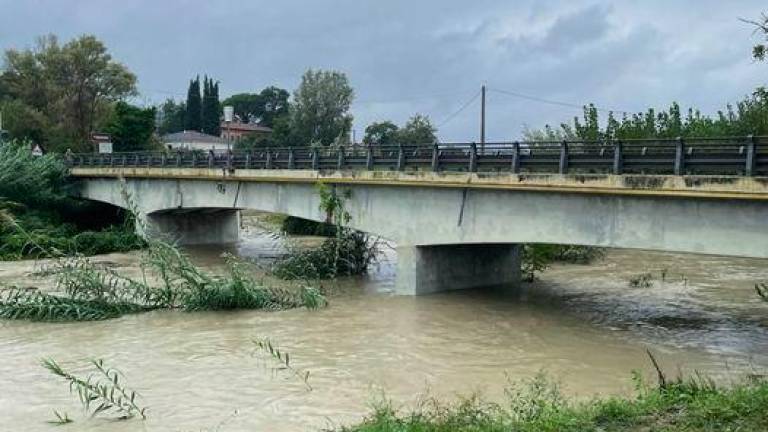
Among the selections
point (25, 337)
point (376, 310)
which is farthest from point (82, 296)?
point (376, 310)

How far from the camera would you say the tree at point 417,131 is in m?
83.1

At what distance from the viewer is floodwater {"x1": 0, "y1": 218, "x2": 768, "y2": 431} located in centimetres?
1265

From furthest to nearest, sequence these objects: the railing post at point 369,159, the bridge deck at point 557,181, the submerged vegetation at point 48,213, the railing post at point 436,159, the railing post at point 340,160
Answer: the submerged vegetation at point 48,213
the railing post at point 340,160
the railing post at point 369,159
the railing post at point 436,159
the bridge deck at point 557,181

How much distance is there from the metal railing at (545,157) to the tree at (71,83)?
1684 inches

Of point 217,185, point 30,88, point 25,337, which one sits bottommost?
point 25,337

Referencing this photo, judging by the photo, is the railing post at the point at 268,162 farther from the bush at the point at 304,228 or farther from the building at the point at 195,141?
the building at the point at 195,141

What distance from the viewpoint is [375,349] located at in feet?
54.9

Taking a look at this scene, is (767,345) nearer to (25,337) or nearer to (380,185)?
(380,185)

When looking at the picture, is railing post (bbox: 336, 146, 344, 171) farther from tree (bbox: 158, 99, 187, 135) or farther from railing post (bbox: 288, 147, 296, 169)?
tree (bbox: 158, 99, 187, 135)

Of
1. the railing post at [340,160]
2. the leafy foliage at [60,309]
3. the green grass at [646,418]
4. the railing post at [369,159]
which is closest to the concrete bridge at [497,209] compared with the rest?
the railing post at [369,159]

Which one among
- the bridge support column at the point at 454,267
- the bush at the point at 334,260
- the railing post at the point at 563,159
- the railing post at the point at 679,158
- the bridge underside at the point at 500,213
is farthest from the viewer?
the bush at the point at 334,260

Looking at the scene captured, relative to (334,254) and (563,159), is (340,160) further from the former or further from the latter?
(563,159)

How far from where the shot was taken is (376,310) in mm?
21156

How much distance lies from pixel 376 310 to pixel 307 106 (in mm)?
70161
